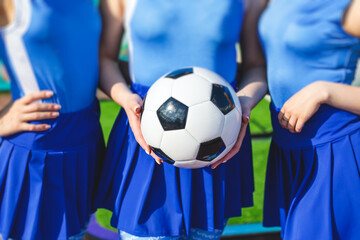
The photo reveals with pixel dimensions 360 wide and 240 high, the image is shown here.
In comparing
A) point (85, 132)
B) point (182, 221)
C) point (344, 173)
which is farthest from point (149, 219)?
point (344, 173)

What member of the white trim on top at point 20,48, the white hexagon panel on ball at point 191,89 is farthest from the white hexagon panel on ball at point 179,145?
the white trim on top at point 20,48

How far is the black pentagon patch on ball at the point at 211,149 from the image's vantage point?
4.05ft

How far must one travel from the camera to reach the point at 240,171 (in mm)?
1585

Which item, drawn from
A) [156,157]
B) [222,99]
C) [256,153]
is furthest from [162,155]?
[256,153]

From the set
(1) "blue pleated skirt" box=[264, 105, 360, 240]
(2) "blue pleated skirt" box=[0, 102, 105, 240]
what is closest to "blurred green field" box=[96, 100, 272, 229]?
(2) "blue pleated skirt" box=[0, 102, 105, 240]

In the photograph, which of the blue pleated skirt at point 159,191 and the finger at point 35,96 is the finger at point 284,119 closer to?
the blue pleated skirt at point 159,191

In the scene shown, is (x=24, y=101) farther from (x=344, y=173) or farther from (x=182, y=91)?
(x=344, y=173)

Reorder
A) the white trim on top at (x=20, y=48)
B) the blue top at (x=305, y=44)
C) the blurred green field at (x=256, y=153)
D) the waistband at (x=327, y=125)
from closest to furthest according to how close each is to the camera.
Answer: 1. the white trim on top at (x=20, y=48)
2. the blue top at (x=305, y=44)
3. the waistband at (x=327, y=125)
4. the blurred green field at (x=256, y=153)

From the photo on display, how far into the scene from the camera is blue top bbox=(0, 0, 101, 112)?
1.22 meters

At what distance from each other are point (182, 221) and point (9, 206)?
2.14ft

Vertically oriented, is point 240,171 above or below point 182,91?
below

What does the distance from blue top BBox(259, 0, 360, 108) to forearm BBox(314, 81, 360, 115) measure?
5cm

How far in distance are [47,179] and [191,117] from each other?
24.5 inches

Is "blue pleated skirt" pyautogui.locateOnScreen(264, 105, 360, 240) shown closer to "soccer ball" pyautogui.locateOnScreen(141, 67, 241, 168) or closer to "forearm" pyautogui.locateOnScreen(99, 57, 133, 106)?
"soccer ball" pyautogui.locateOnScreen(141, 67, 241, 168)
